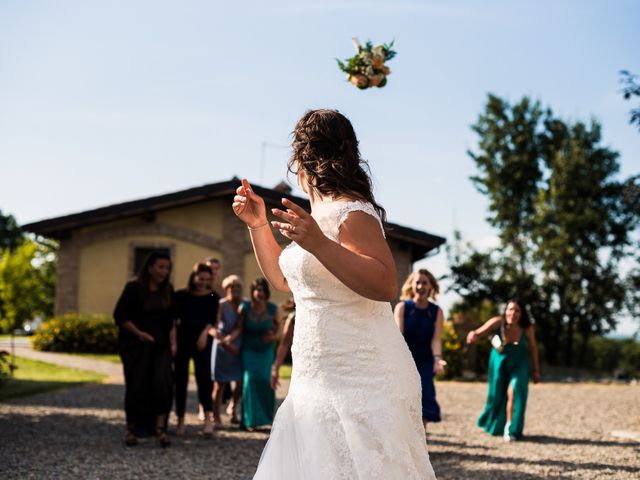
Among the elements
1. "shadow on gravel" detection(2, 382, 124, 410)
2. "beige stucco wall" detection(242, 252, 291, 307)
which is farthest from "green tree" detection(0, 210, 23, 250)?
"shadow on gravel" detection(2, 382, 124, 410)

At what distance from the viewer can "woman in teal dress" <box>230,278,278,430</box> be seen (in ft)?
32.3

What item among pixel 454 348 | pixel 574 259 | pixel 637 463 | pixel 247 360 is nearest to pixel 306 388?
pixel 637 463

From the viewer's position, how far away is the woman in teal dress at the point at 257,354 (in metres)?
9.85

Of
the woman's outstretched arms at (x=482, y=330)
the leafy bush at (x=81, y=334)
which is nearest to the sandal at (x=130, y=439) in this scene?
the woman's outstretched arms at (x=482, y=330)

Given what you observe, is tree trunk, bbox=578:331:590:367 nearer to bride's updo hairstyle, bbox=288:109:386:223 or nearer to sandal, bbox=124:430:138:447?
sandal, bbox=124:430:138:447

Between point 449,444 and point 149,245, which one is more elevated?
point 149,245

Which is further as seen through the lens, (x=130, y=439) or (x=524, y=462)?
(x=130, y=439)

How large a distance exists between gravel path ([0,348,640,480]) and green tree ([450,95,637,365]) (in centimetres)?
2105

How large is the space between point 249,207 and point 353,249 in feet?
2.37

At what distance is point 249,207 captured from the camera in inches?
127

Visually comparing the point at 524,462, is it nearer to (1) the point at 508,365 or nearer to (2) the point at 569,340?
(1) the point at 508,365

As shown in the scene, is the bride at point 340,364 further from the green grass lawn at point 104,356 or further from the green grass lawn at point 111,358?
the green grass lawn at point 104,356

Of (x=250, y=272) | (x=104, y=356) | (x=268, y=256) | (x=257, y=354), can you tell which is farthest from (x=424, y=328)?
(x=104, y=356)

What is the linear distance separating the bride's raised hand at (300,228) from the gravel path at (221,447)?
192 inches
